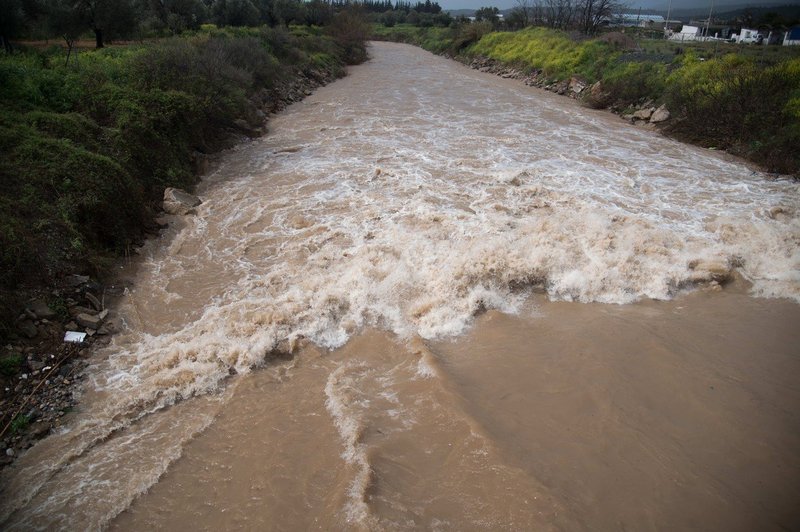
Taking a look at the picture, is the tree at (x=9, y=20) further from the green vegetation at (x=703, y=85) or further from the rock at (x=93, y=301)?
the green vegetation at (x=703, y=85)

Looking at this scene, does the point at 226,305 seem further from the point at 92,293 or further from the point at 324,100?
the point at 324,100

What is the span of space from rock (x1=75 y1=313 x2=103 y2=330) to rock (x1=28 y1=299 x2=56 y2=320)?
284mm

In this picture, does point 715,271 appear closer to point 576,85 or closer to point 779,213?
point 779,213

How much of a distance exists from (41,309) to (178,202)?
13.4 ft

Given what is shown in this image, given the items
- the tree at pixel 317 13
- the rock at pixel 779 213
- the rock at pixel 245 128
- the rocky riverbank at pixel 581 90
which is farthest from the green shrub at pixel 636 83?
the tree at pixel 317 13

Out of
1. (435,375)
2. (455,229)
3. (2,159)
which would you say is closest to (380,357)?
(435,375)

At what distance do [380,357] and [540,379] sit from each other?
1.91 metres

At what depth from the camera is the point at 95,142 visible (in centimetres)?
890

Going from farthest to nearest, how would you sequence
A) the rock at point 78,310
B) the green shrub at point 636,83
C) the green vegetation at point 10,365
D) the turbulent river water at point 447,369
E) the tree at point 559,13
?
the tree at point 559,13, the green shrub at point 636,83, the rock at point 78,310, the green vegetation at point 10,365, the turbulent river water at point 447,369

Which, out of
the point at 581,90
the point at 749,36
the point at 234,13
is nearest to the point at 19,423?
the point at 581,90

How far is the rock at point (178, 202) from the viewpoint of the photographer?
30.4ft

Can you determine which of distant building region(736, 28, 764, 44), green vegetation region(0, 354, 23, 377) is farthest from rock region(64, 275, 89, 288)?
distant building region(736, 28, 764, 44)

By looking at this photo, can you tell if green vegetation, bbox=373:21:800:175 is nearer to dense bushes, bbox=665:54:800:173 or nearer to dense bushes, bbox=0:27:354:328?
dense bushes, bbox=665:54:800:173

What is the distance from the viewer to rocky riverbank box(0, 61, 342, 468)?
4492 mm
